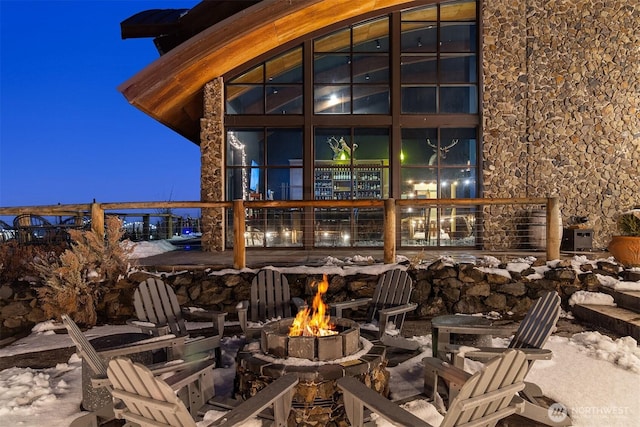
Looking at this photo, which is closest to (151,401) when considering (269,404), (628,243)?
(269,404)

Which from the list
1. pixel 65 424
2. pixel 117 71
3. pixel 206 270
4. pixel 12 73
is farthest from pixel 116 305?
pixel 117 71

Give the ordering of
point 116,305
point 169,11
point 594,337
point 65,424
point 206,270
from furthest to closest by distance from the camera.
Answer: point 169,11
point 206,270
point 116,305
point 594,337
point 65,424

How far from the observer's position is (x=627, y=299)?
203 inches

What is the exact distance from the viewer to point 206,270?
608 centimetres

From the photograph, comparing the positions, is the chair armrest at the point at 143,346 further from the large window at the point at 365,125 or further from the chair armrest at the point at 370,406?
the large window at the point at 365,125

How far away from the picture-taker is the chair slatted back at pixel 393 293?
447 cm

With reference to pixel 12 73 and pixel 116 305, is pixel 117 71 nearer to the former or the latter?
pixel 12 73

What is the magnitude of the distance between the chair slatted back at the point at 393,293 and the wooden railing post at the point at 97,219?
400cm

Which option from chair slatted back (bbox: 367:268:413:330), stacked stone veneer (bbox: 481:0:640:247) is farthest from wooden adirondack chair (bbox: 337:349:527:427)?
stacked stone veneer (bbox: 481:0:640:247)

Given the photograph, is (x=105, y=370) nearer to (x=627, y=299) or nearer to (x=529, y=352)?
(x=529, y=352)

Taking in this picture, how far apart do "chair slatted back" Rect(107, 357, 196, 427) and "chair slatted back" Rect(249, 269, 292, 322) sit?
2492 millimetres

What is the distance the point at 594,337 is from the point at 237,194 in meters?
7.02

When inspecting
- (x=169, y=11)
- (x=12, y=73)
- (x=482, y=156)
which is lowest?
(x=482, y=156)

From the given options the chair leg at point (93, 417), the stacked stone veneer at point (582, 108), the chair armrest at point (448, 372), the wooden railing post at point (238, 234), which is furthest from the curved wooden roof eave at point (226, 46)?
the chair armrest at point (448, 372)
